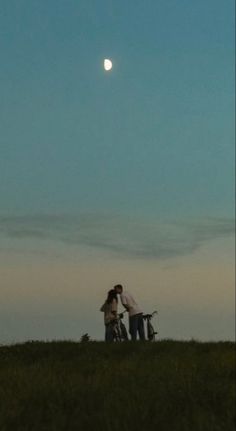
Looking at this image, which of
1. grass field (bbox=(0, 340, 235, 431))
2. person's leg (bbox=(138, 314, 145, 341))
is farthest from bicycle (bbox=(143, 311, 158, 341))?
grass field (bbox=(0, 340, 235, 431))

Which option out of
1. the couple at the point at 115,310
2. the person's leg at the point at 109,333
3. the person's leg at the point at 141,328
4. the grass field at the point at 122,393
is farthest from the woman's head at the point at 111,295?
the grass field at the point at 122,393

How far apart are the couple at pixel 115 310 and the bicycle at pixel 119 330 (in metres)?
0.15

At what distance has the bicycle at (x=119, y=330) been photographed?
29667mm

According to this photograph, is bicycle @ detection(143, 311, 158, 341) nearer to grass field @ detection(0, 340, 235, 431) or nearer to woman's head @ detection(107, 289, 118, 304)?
woman's head @ detection(107, 289, 118, 304)

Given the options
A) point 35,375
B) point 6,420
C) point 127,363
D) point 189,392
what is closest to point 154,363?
point 127,363

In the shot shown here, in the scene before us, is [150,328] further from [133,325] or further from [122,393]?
[122,393]

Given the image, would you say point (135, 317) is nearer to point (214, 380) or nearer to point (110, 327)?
point (110, 327)

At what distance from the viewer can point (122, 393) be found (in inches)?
580

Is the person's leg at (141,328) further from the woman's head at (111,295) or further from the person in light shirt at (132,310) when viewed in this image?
the woman's head at (111,295)

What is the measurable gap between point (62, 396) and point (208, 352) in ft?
27.6

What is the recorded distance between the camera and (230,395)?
47.7 feet

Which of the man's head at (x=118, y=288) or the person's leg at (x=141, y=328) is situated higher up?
the man's head at (x=118, y=288)

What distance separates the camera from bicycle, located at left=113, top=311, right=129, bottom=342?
2967 cm

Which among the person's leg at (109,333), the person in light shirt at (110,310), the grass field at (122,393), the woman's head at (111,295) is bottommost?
the grass field at (122,393)
